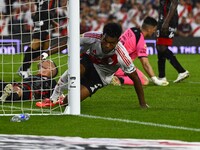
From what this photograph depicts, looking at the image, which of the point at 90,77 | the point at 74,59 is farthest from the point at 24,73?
the point at 74,59

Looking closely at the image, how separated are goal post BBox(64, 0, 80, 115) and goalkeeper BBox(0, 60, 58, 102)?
1206mm

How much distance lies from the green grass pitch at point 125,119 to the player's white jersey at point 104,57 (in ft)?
1.76

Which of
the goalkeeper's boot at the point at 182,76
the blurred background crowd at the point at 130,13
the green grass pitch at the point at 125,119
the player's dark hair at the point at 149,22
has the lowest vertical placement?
the green grass pitch at the point at 125,119

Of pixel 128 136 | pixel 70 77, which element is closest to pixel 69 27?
pixel 70 77

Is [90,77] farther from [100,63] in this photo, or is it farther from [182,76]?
[182,76]

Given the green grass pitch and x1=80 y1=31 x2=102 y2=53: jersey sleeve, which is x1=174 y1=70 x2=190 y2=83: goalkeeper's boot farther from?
x1=80 y1=31 x2=102 y2=53: jersey sleeve

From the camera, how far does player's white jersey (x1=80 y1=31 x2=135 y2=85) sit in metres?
10.9

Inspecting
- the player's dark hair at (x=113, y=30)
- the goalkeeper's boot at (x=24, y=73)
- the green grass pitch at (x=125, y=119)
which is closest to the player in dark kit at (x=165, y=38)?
the green grass pitch at (x=125, y=119)

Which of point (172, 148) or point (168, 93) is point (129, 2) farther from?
point (172, 148)

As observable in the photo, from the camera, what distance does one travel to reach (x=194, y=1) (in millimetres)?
29328

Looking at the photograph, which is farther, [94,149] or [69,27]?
[69,27]

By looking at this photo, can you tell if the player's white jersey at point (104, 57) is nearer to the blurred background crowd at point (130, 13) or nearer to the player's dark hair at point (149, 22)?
the player's dark hair at point (149, 22)

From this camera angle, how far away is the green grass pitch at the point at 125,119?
9.16 metres

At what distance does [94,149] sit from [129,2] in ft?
71.9
